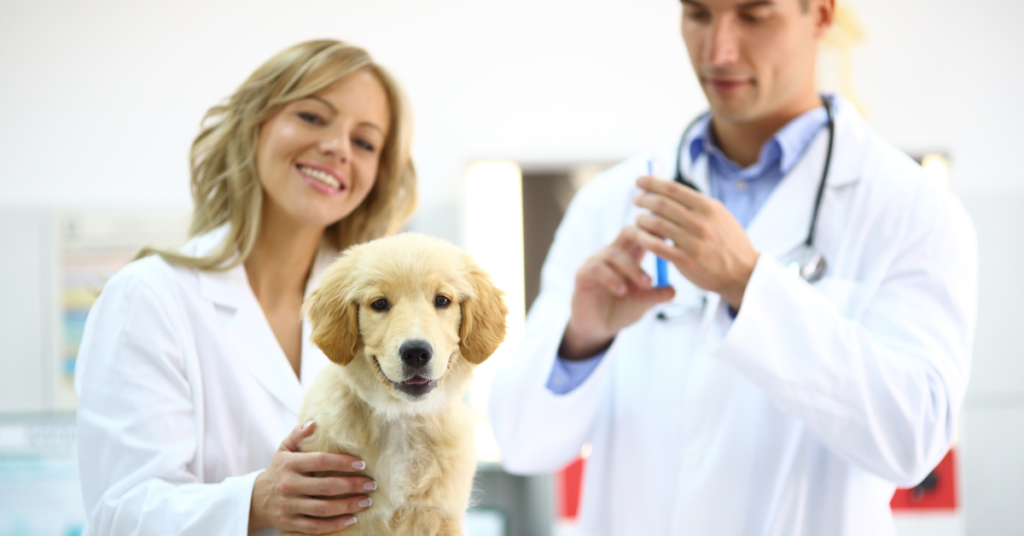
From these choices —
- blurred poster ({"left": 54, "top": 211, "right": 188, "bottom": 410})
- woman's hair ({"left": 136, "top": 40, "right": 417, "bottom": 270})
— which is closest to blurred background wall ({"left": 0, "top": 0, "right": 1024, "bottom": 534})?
blurred poster ({"left": 54, "top": 211, "right": 188, "bottom": 410})

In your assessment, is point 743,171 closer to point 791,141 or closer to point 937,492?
point 791,141

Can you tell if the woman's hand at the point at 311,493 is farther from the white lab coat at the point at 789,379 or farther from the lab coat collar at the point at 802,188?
the lab coat collar at the point at 802,188

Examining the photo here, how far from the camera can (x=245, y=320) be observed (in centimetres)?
131

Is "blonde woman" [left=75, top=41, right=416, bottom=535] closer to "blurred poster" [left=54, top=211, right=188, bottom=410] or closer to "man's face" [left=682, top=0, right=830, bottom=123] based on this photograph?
"man's face" [left=682, top=0, right=830, bottom=123]

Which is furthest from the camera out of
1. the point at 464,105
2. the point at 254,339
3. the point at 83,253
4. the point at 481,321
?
the point at 464,105

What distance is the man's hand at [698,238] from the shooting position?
4.42 ft

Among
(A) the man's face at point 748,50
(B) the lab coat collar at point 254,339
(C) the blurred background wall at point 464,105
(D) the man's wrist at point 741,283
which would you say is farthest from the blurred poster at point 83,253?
(D) the man's wrist at point 741,283

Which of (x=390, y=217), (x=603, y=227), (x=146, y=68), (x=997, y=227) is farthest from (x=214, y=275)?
(x=997, y=227)

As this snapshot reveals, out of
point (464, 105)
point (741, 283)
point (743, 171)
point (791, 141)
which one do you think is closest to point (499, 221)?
point (464, 105)

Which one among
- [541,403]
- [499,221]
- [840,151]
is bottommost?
[499,221]

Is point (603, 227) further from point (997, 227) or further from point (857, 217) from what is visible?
point (997, 227)

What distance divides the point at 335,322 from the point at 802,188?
46.8 inches

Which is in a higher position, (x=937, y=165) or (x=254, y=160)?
(x=254, y=160)

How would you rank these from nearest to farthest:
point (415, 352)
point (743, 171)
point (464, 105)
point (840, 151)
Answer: point (415, 352), point (840, 151), point (743, 171), point (464, 105)
